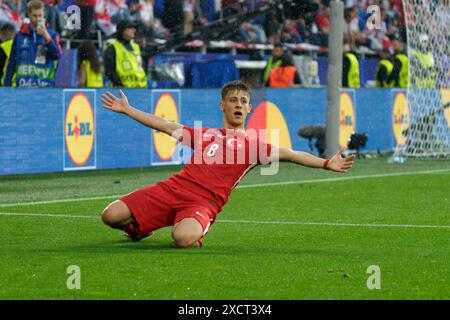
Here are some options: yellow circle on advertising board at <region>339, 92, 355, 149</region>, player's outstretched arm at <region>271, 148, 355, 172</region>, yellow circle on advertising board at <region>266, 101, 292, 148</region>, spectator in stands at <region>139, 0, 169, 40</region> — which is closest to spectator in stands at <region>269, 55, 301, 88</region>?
yellow circle on advertising board at <region>339, 92, 355, 149</region>

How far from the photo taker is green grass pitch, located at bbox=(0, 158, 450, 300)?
7773mm

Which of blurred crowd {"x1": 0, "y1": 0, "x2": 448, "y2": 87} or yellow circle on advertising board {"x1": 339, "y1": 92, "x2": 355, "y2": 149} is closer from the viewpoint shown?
blurred crowd {"x1": 0, "y1": 0, "x2": 448, "y2": 87}

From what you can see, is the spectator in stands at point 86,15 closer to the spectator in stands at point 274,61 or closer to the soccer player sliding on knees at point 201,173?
the spectator in stands at point 274,61

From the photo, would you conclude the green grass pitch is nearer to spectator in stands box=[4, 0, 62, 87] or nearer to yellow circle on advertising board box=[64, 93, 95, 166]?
yellow circle on advertising board box=[64, 93, 95, 166]

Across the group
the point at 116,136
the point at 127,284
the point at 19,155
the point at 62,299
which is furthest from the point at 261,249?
the point at 116,136

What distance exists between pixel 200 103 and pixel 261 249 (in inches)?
388

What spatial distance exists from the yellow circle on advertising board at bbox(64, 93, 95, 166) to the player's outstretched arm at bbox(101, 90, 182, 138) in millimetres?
7154

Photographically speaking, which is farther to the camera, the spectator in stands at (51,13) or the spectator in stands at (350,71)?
the spectator in stands at (350,71)

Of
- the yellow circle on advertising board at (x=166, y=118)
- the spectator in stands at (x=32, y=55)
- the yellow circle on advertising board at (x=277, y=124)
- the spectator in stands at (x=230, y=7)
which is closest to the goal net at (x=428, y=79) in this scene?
the yellow circle on advertising board at (x=277, y=124)

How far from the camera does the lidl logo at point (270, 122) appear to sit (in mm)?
20031

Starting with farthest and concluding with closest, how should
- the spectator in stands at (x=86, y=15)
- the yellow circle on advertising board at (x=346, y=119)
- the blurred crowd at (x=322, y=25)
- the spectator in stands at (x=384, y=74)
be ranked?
1. the blurred crowd at (x=322, y=25)
2. the spectator in stands at (x=384, y=74)
3. the yellow circle on advertising board at (x=346, y=119)
4. the spectator in stands at (x=86, y=15)

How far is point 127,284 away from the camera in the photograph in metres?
7.88

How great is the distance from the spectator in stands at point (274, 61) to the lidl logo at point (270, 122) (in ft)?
7.75

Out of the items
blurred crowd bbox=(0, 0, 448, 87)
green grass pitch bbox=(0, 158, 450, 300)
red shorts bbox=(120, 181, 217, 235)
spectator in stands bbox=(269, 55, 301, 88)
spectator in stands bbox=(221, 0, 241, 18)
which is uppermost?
spectator in stands bbox=(221, 0, 241, 18)
